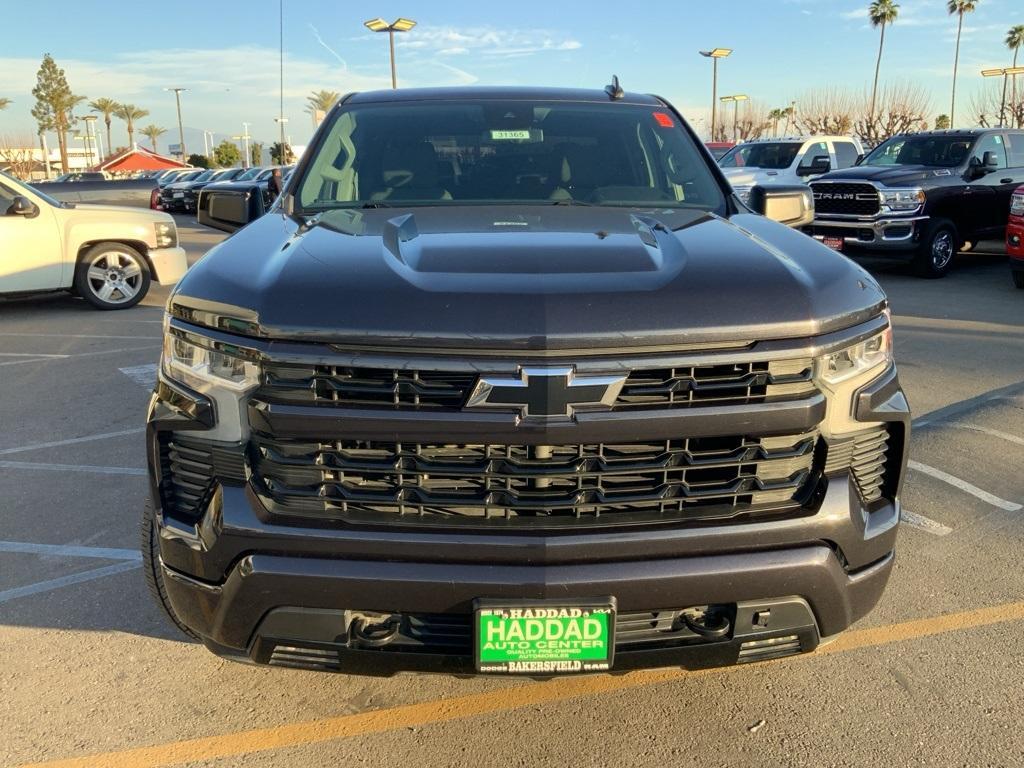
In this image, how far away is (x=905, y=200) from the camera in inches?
476

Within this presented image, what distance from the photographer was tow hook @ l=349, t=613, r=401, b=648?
88.0 inches

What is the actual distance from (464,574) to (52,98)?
8247cm

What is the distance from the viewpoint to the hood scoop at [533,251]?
2.34 m

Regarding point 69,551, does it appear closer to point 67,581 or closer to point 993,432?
point 67,581

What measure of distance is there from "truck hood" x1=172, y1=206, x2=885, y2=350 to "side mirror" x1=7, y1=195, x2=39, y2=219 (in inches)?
326

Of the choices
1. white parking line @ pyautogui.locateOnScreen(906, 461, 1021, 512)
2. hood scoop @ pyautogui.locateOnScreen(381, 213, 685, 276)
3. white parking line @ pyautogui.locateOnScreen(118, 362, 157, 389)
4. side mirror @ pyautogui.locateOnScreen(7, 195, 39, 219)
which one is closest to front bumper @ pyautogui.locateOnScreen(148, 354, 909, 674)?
hood scoop @ pyautogui.locateOnScreen(381, 213, 685, 276)

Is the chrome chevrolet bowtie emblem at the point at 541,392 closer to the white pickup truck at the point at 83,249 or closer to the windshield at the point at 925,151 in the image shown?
the white pickup truck at the point at 83,249

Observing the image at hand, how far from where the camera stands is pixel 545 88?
423 centimetres

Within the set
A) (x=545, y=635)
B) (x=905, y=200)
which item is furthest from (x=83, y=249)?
(x=905, y=200)

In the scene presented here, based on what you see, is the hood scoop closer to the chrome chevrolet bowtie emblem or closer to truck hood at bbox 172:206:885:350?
truck hood at bbox 172:206:885:350

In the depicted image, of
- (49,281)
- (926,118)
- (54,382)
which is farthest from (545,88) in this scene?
(926,118)

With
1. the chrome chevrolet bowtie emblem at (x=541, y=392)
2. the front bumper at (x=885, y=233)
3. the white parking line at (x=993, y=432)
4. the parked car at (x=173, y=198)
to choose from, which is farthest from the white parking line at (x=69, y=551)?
the parked car at (x=173, y=198)

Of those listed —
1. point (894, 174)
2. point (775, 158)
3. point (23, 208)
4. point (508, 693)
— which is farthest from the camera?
point (775, 158)

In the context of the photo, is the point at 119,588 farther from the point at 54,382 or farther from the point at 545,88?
the point at 54,382
